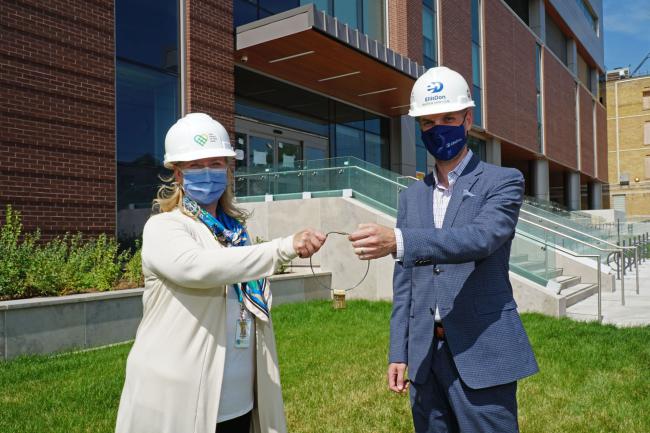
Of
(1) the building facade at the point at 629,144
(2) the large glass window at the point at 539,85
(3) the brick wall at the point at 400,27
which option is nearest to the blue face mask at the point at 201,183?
(3) the brick wall at the point at 400,27

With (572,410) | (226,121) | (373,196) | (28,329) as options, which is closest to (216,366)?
(572,410)

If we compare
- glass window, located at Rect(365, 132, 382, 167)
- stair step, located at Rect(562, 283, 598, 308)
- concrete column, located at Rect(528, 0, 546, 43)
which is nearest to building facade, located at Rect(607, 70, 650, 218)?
concrete column, located at Rect(528, 0, 546, 43)

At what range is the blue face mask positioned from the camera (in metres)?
2.64

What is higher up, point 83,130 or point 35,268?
point 83,130

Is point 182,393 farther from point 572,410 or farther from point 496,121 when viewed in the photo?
point 496,121

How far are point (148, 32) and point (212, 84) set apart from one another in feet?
6.09

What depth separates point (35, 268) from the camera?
7.73 metres

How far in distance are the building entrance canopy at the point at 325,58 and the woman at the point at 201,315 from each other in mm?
11560

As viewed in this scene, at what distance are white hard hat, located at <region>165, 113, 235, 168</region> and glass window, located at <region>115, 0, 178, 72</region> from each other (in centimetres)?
1011

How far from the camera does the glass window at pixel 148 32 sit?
11.7 m

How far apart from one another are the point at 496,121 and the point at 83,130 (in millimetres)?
23618

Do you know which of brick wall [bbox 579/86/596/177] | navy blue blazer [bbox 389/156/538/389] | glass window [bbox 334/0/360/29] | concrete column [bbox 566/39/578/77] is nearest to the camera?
navy blue blazer [bbox 389/156/538/389]

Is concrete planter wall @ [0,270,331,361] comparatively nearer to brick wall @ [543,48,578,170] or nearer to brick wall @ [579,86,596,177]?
brick wall @ [543,48,578,170]

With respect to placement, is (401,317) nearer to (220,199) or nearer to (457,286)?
(457,286)
